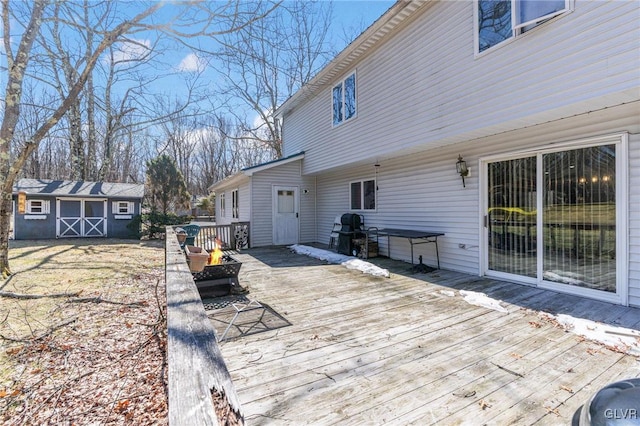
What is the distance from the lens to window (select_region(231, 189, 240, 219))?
1296cm

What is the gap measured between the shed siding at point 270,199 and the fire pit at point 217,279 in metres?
5.29

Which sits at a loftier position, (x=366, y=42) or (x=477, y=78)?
(x=366, y=42)

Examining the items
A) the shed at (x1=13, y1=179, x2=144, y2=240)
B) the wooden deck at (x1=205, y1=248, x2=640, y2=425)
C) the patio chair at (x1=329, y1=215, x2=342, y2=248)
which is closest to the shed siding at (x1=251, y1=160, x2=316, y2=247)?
the patio chair at (x1=329, y1=215, x2=342, y2=248)

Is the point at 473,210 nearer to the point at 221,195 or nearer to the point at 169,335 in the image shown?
the point at 169,335

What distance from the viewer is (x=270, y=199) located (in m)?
10.3

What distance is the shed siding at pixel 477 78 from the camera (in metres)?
3.50

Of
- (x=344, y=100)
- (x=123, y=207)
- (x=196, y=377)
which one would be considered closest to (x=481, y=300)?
(x=196, y=377)

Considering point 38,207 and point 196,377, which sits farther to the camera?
point 38,207

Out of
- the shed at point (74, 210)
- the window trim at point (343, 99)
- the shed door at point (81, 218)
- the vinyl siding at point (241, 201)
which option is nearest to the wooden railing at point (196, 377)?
the window trim at point (343, 99)

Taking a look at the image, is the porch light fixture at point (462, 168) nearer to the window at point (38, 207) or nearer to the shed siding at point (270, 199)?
the shed siding at point (270, 199)

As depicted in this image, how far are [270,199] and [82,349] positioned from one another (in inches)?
292

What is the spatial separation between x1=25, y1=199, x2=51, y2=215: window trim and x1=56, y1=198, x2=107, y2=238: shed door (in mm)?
351

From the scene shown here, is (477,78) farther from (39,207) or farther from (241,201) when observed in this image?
(39,207)

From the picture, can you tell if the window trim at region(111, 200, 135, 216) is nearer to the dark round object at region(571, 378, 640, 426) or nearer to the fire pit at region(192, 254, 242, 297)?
the fire pit at region(192, 254, 242, 297)
